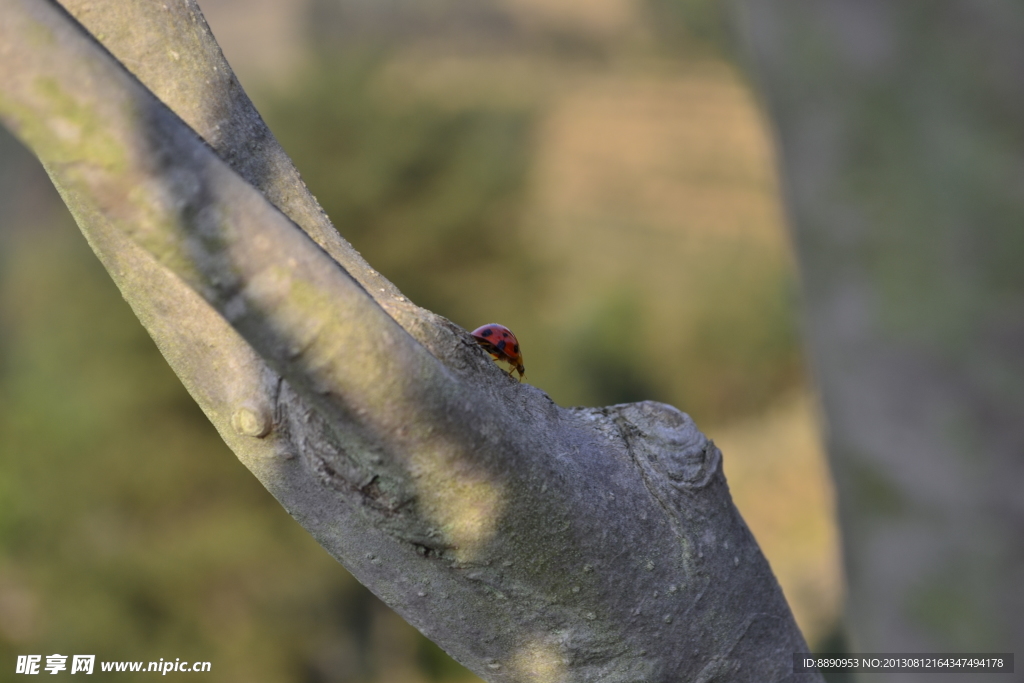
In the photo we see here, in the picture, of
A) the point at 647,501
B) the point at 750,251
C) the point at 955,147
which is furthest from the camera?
the point at 750,251

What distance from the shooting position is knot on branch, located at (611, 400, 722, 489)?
0.74 m

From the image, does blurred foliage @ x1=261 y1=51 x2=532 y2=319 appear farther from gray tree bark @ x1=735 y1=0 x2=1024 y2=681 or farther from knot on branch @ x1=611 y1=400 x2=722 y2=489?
knot on branch @ x1=611 y1=400 x2=722 y2=489

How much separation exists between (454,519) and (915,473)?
755mm

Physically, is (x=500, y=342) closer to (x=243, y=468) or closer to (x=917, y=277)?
(x=917, y=277)

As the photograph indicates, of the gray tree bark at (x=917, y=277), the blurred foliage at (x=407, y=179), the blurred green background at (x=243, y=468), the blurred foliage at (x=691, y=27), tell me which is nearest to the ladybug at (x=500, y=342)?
the gray tree bark at (x=917, y=277)

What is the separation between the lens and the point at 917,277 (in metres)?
1.00

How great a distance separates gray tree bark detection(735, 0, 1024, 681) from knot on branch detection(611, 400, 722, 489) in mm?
412

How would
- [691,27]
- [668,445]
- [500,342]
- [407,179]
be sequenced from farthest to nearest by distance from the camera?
1. [691,27]
2. [407,179]
3. [500,342]
4. [668,445]

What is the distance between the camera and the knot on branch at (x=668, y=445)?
2.43ft

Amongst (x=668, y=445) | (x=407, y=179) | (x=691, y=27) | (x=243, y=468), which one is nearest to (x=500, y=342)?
(x=668, y=445)

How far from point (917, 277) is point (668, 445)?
462mm

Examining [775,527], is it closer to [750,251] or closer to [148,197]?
[750,251]

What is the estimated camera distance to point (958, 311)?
977mm

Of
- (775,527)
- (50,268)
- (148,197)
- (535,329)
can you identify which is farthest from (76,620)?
(148,197)
